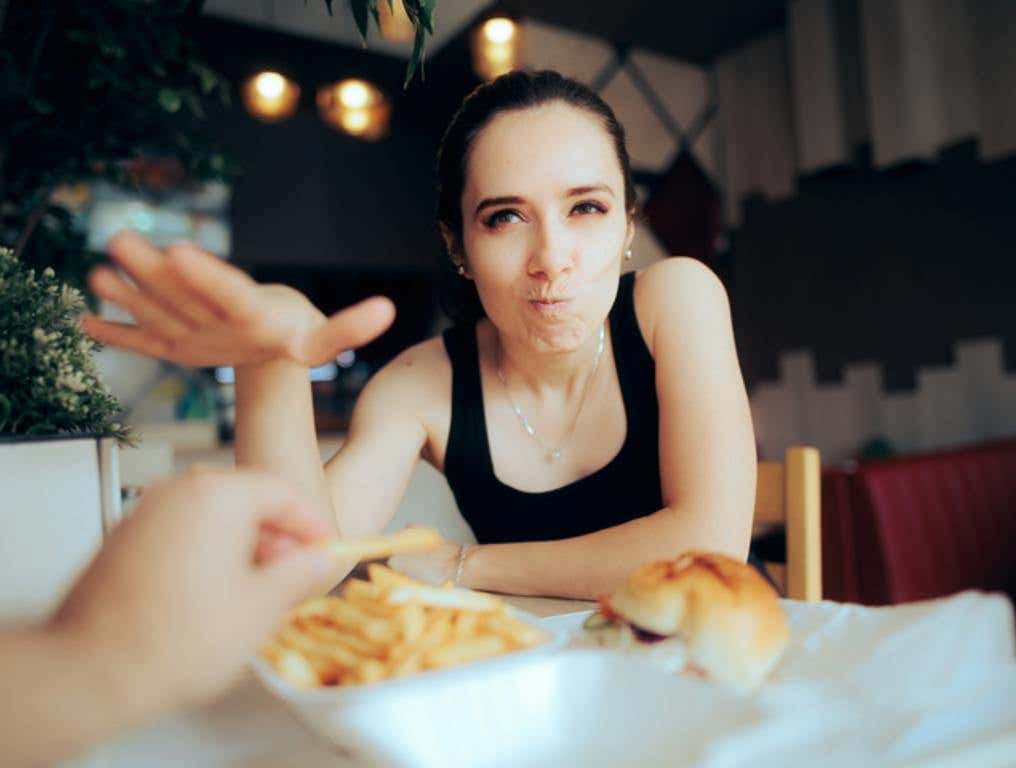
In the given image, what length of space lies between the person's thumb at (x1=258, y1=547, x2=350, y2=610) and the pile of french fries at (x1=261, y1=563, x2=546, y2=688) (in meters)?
0.07

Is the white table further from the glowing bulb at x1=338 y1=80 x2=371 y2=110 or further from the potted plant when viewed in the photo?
the glowing bulb at x1=338 y1=80 x2=371 y2=110

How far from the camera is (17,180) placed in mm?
1527

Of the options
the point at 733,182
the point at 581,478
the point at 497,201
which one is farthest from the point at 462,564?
the point at 733,182

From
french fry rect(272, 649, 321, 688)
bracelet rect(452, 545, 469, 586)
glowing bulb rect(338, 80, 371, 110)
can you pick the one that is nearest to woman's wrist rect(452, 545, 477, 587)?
bracelet rect(452, 545, 469, 586)

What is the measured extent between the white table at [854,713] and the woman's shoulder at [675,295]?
0.56m

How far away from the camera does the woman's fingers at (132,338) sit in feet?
1.41

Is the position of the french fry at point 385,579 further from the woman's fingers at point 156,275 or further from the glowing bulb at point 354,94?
the glowing bulb at point 354,94

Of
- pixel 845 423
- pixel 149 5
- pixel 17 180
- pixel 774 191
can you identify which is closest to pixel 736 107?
pixel 774 191

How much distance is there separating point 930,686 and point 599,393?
0.72 m

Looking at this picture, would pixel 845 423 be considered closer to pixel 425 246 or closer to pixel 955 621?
pixel 425 246

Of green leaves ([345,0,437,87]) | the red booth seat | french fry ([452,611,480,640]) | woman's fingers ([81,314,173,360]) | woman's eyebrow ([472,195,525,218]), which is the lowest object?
the red booth seat

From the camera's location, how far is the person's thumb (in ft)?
0.91

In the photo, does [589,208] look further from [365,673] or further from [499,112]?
[365,673]

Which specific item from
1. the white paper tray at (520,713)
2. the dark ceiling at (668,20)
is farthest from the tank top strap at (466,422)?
the dark ceiling at (668,20)
